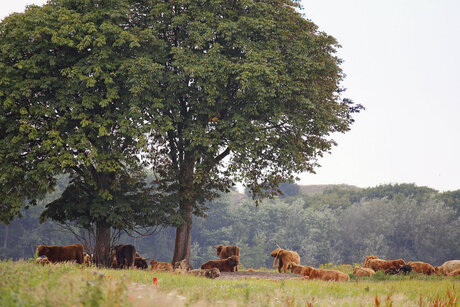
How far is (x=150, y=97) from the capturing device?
71.7ft

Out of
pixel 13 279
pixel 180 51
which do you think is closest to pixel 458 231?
pixel 180 51

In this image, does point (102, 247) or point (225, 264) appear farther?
point (225, 264)

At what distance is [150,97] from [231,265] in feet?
32.8

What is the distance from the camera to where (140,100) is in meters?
22.3

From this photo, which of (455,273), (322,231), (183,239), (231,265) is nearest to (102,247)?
(183,239)

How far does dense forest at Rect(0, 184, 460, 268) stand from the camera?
72250 mm

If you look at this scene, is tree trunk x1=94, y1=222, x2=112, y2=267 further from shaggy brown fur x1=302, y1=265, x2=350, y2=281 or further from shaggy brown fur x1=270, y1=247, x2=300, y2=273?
shaggy brown fur x1=302, y1=265, x2=350, y2=281

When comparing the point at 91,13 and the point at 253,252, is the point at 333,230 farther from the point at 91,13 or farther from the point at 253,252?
the point at 91,13

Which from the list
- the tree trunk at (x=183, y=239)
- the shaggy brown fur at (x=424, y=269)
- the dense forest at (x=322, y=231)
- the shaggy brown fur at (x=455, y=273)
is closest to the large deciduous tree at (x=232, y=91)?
the tree trunk at (x=183, y=239)

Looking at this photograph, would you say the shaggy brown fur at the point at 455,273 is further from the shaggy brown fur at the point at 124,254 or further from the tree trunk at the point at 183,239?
the shaggy brown fur at the point at 124,254

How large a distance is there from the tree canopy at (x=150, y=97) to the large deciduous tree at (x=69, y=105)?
3.1 inches

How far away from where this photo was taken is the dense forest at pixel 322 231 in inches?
2844

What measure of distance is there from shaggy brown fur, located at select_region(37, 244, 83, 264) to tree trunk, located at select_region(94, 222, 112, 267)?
1.59 meters

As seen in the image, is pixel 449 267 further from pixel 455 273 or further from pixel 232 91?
pixel 232 91
